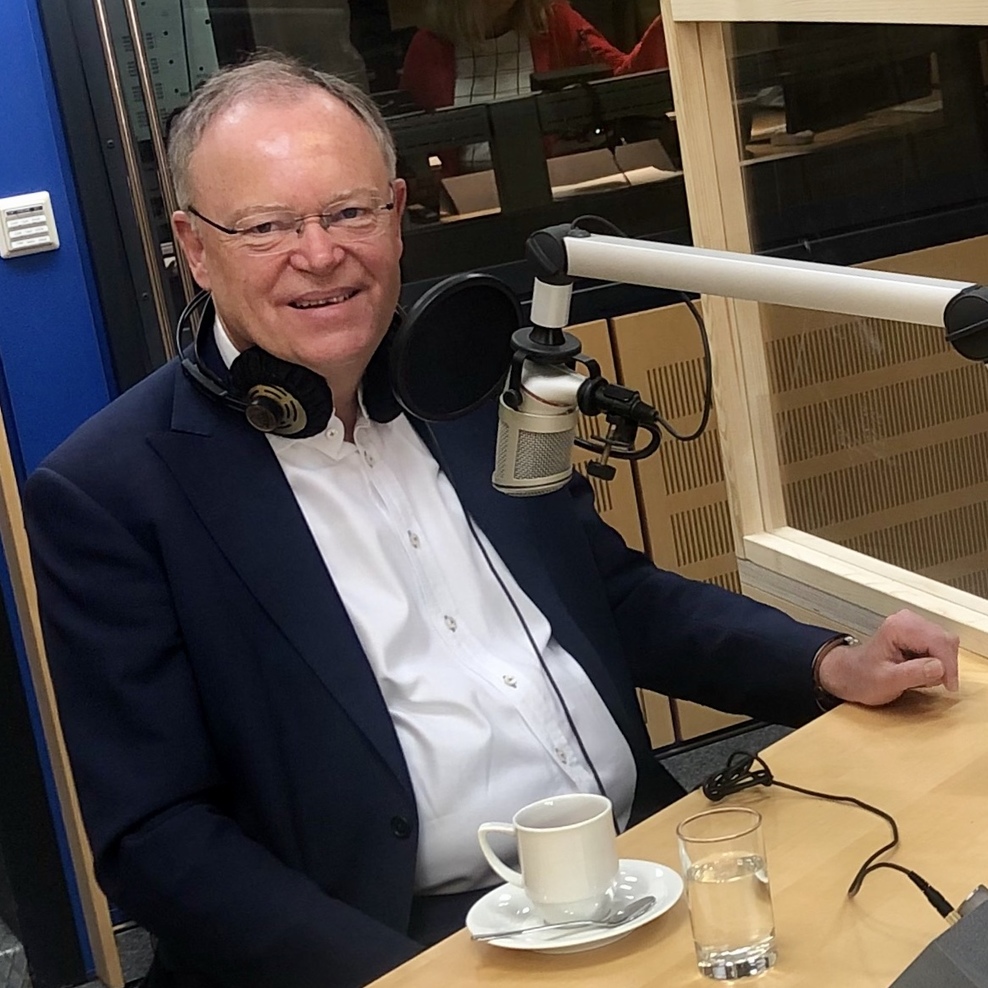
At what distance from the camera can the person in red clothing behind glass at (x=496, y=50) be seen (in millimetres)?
2939

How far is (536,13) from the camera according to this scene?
302 centimetres

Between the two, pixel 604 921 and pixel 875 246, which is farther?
pixel 875 246

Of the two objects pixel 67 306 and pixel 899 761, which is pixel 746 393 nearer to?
pixel 899 761

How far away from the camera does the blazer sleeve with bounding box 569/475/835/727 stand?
1554 millimetres

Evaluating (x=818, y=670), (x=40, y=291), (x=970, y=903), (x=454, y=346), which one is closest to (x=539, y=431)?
(x=454, y=346)

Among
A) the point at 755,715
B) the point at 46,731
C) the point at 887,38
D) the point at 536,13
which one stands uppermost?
the point at 536,13

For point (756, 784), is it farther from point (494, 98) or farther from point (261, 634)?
point (494, 98)

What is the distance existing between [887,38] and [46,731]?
1.80 meters

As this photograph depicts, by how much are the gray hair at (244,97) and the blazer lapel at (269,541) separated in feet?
0.73

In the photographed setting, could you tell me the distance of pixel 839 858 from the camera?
113 cm

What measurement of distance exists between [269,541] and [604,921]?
553 mm

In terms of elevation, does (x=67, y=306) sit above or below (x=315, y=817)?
above

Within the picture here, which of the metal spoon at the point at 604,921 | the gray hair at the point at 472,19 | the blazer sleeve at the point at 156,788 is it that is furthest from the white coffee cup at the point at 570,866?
the gray hair at the point at 472,19

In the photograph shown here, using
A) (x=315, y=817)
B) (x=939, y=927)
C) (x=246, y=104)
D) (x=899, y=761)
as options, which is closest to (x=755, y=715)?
(x=899, y=761)
